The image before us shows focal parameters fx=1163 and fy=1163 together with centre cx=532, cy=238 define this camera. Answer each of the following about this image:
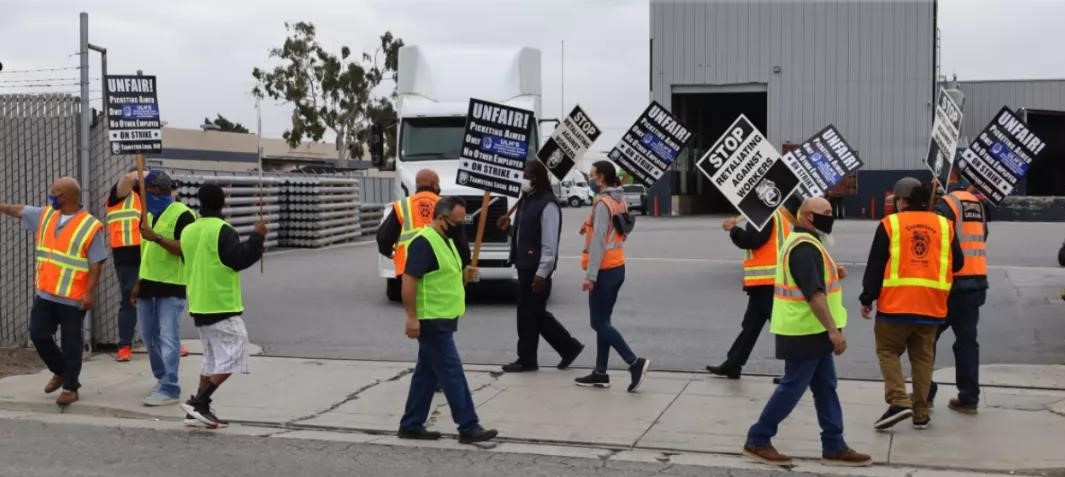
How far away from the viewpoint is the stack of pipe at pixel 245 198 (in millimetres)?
21344

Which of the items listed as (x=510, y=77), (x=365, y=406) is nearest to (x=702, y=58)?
(x=510, y=77)

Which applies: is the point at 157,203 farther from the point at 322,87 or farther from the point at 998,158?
the point at 322,87

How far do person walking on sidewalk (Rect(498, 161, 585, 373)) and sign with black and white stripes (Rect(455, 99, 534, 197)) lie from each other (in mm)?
273

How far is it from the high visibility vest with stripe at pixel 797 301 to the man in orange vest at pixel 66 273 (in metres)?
5.27

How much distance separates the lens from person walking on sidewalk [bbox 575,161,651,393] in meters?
9.58

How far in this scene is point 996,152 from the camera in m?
11.0

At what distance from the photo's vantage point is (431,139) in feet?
53.9

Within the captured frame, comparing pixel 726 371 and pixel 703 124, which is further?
pixel 703 124

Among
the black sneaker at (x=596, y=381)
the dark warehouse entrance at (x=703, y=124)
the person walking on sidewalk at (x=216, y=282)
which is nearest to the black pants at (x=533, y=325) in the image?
the black sneaker at (x=596, y=381)

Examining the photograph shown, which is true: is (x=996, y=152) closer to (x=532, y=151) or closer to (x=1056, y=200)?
(x=532, y=151)

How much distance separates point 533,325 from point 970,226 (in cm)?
376

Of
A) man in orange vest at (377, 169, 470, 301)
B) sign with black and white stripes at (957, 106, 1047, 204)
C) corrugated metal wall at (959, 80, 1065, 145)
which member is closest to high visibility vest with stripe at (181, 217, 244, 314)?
man in orange vest at (377, 169, 470, 301)

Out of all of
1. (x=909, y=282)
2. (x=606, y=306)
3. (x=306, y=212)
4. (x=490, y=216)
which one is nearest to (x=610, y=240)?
(x=606, y=306)

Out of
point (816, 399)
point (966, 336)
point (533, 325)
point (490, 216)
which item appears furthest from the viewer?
point (490, 216)
